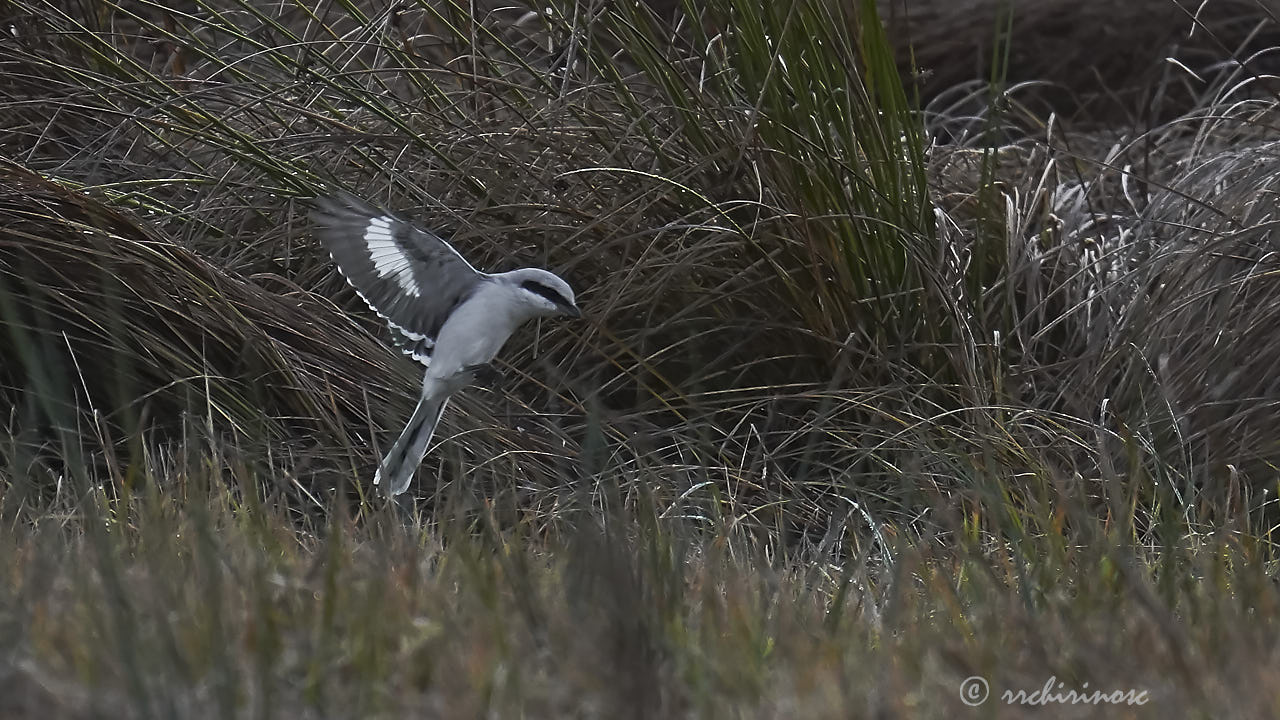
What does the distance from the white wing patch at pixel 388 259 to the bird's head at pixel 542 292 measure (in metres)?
0.24

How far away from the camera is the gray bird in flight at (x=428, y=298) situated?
112 inches

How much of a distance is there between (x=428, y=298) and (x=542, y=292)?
10.6 inches

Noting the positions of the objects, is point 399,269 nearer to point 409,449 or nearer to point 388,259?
point 388,259

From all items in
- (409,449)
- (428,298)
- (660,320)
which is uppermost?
(428,298)

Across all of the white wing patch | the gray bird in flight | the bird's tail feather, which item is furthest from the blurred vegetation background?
the white wing patch

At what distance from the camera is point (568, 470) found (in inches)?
140

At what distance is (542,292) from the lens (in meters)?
2.89

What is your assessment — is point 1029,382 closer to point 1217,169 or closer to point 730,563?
point 1217,169

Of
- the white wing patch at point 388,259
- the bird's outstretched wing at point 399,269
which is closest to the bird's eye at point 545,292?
the bird's outstretched wing at point 399,269

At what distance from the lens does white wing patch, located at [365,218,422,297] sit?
9.78 ft

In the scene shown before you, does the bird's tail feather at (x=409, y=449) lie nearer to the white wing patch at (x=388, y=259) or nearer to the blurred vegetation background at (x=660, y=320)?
the blurred vegetation background at (x=660, y=320)

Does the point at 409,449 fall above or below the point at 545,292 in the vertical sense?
below

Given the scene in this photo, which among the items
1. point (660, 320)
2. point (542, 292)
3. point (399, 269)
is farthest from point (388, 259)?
point (660, 320)

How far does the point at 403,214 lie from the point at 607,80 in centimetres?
59
